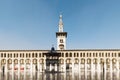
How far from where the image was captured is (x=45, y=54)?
445 feet

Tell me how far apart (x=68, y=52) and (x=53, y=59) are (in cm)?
751

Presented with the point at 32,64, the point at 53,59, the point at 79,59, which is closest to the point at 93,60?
the point at 79,59

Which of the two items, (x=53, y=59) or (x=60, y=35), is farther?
(x=60, y=35)

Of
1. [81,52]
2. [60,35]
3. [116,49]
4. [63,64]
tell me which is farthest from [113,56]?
[60,35]

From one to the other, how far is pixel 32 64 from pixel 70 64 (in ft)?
55.8

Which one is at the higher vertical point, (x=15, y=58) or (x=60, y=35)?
(x=60, y=35)

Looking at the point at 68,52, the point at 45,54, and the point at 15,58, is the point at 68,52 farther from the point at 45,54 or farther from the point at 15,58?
the point at 15,58

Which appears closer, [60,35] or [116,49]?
[116,49]

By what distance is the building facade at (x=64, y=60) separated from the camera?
13275 centimetres

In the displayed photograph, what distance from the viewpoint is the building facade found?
5226 inches

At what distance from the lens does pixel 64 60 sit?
135 metres

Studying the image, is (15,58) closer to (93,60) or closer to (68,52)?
(68,52)

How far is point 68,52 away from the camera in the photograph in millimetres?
135125

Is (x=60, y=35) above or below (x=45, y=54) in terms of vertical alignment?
above
